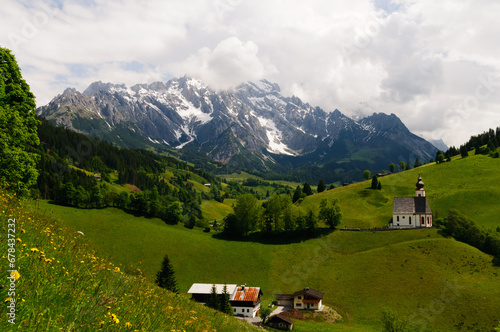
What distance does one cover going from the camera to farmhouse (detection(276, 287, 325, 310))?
68000 millimetres

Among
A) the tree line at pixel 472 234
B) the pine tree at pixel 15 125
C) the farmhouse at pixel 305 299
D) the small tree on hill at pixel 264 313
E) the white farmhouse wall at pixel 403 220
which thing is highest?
the pine tree at pixel 15 125

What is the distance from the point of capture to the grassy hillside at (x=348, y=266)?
64.0m

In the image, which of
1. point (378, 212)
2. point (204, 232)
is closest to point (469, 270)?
point (378, 212)

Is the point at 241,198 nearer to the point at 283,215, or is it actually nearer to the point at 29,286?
the point at 283,215

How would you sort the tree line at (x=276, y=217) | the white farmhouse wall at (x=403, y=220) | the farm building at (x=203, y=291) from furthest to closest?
the white farmhouse wall at (x=403, y=220), the tree line at (x=276, y=217), the farm building at (x=203, y=291)

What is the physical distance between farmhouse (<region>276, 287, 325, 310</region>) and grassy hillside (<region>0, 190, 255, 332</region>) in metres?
63.6

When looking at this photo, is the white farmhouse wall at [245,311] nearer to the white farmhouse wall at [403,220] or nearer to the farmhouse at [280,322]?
the farmhouse at [280,322]

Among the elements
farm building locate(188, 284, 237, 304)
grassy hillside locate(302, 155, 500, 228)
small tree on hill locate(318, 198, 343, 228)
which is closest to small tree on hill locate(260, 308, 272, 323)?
farm building locate(188, 284, 237, 304)

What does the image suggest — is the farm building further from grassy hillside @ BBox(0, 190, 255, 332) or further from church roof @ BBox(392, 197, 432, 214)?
church roof @ BBox(392, 197, 432, 214)

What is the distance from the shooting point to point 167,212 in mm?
112688

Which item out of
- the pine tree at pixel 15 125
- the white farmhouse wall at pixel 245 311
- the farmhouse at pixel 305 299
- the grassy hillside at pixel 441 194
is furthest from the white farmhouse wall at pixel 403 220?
the pine tree at pixel 15 125

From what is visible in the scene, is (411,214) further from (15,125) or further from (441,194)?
(15,125)

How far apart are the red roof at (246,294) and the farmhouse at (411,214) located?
220ft

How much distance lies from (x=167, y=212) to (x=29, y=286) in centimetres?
10934
